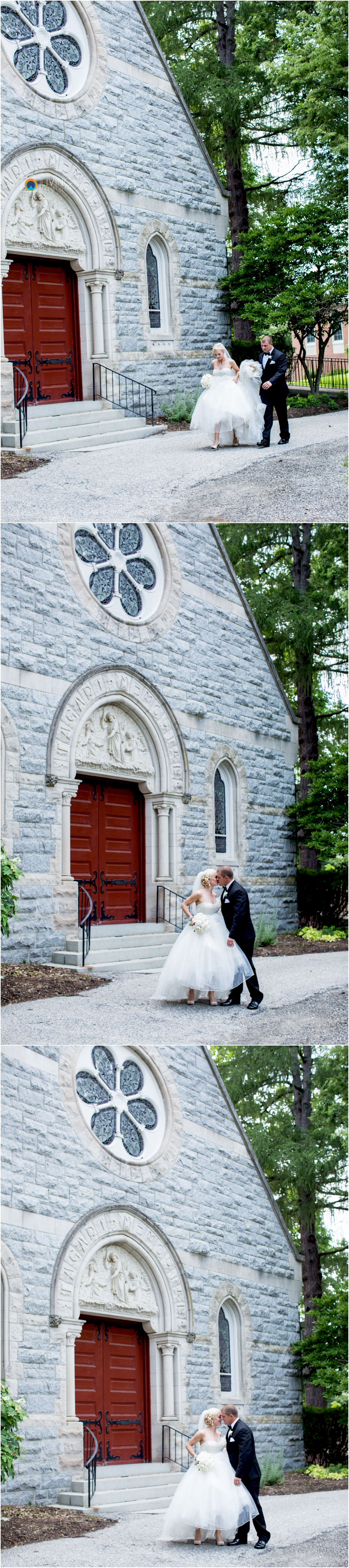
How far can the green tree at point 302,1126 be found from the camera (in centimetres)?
1491

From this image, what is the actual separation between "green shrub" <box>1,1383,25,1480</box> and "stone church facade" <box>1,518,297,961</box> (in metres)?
3.16

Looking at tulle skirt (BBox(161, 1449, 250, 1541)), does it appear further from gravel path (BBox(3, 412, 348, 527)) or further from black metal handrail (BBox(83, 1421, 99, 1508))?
gravel path (BBox(3, 412, 348, 527))

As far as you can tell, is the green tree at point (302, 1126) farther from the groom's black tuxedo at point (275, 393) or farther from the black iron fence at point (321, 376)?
the black iron fence at point (321, 376)

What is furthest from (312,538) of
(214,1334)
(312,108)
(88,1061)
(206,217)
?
(214,1334)

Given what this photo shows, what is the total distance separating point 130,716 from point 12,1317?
5.27 m

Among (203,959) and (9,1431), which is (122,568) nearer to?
(203,959)

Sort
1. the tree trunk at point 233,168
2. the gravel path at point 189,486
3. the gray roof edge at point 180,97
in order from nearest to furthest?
the gravel path at point 189,486, the gray roof edge at point 180,97, the tree trunk at point 233,168

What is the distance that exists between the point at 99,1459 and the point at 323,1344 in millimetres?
3810

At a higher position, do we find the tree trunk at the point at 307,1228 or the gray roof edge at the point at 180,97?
the gray roof edge at the point at 180,97

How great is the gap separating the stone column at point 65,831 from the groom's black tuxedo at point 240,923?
5.24ft

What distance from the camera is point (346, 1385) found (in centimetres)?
1298

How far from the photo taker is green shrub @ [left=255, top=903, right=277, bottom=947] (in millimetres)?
13117

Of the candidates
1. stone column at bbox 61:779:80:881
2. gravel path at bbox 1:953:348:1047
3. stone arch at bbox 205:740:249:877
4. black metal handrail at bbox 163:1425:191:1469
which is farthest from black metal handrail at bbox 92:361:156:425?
black metal handrail at bbox 163:1425:191:1469

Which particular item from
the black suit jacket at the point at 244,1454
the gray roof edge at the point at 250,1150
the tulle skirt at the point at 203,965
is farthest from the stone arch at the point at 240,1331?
the tulle skirt at the point at 203,965
